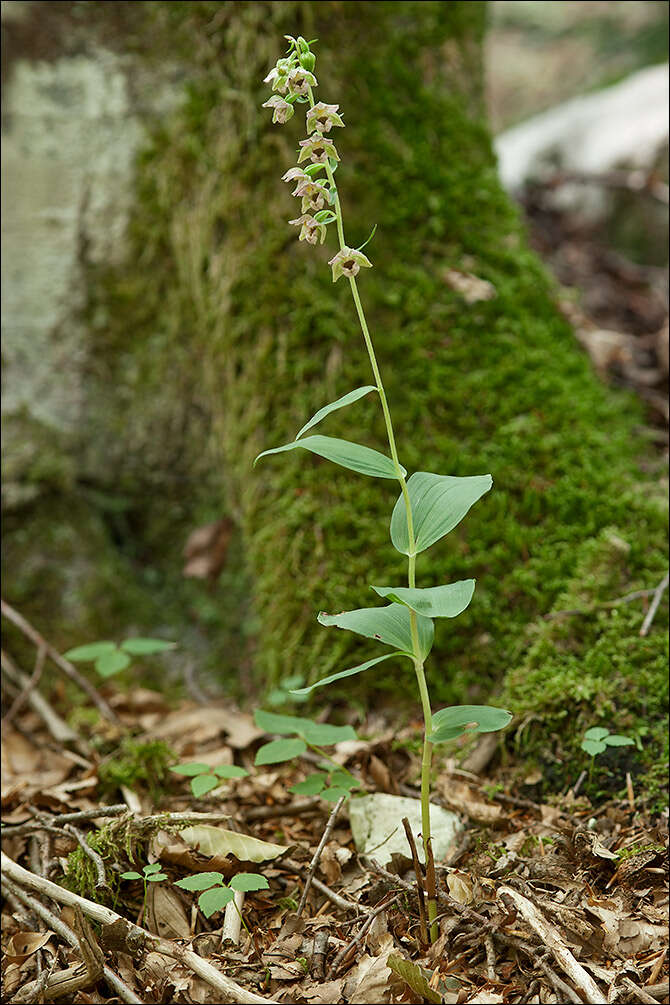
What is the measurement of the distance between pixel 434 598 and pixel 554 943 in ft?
2.31

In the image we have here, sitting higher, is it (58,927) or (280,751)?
(280,751)

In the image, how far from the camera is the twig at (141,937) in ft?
5.15

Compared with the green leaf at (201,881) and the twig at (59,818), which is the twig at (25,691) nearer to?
the twig at (59,818)

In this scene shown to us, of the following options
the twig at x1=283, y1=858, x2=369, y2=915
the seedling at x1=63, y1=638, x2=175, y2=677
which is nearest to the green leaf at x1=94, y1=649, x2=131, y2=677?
the seedling at x1=63, y1=638, x2=175, y2=677

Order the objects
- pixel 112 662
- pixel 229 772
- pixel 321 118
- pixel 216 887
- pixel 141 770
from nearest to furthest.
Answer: pixel 321 118 → pixel 216 887 → pixel 229 772 → pixel 141 770 → pixel 112 662

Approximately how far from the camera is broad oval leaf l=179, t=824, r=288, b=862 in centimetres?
199

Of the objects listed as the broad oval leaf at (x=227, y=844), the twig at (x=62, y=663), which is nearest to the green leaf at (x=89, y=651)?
the twig at (x=62, y=663)

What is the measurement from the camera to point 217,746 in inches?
104

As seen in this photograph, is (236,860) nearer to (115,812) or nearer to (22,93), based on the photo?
A: (115,812)

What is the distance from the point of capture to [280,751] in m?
2.18

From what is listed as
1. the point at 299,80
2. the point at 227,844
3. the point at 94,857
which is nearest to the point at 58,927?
the point at 94,857

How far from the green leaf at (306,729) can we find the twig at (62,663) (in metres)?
0.82

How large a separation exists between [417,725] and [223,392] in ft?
4.80

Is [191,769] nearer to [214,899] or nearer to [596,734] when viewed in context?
[214,899]
